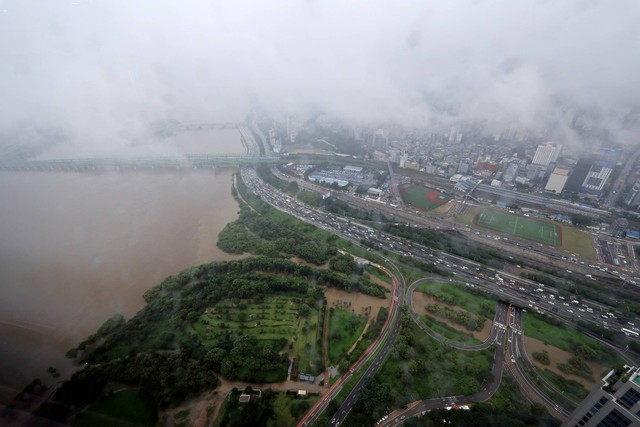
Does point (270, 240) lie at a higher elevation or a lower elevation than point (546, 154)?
lower

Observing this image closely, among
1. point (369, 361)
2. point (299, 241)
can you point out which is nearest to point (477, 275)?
point (369, 361)

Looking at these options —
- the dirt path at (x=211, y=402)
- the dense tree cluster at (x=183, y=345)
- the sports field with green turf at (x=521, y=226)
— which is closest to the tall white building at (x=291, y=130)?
the sports field with green turf at (x=521, y=226)

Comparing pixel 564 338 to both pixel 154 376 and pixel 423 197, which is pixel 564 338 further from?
pixel 154 376

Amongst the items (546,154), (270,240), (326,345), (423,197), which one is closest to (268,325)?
(326,345)

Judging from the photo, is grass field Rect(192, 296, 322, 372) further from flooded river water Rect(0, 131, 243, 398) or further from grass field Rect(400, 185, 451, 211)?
grass field Rect(400, 185, 451, 211)

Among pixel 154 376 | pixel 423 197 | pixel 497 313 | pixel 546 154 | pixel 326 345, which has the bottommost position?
pixel 326 345
